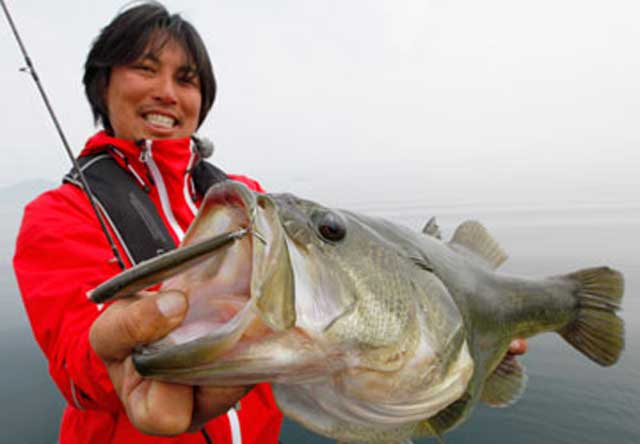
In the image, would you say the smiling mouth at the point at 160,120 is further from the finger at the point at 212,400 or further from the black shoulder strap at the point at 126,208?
the finger at the point at 212,400

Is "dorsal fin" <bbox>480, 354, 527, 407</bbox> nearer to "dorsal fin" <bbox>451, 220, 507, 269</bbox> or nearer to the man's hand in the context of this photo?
"dorsal fin" <bbox>451, 220, 507, 269</bbox>

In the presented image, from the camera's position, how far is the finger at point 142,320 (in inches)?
38.1

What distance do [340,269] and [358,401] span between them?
46 cm

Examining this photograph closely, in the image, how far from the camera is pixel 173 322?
3.24 feet

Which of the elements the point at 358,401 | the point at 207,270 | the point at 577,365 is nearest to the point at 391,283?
the point at 358,401

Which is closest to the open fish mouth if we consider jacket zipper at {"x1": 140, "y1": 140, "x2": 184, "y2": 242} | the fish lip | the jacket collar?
the fish lip

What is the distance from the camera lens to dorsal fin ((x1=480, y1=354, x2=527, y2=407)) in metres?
2.48

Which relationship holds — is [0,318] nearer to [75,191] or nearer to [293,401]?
[75,191]

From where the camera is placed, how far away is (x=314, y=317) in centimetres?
114

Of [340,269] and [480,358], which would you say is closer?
[340,269]

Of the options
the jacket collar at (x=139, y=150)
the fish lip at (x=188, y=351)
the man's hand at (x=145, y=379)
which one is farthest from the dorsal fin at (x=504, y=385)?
the jacket collar at (x=139, y=150)

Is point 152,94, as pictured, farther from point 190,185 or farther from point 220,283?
point 220,283

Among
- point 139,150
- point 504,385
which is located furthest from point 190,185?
point 504,385

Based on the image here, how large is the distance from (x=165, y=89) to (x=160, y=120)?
0.21m
